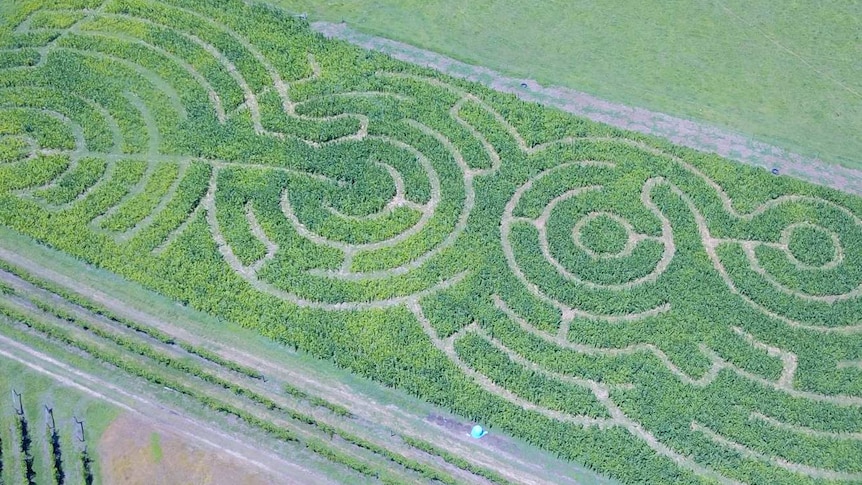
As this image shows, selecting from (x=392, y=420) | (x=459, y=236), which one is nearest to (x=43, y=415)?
(x=392, y=420)

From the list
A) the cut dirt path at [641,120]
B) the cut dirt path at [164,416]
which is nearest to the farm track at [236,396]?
the cut dirt path at [164,416]

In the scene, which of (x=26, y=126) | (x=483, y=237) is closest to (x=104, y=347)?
(x=26, y=126)

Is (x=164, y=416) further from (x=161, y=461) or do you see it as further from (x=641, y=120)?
(x=641, y=120)

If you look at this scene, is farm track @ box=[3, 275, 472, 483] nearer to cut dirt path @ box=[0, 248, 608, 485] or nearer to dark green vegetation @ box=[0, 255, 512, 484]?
dark green vegetation @ box=[0, 255, 512, 484]

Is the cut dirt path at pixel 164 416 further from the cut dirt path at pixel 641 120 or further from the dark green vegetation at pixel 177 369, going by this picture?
the cut dirt path at pixel 641 120

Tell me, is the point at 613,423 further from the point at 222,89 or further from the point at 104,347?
the point at 222,89
